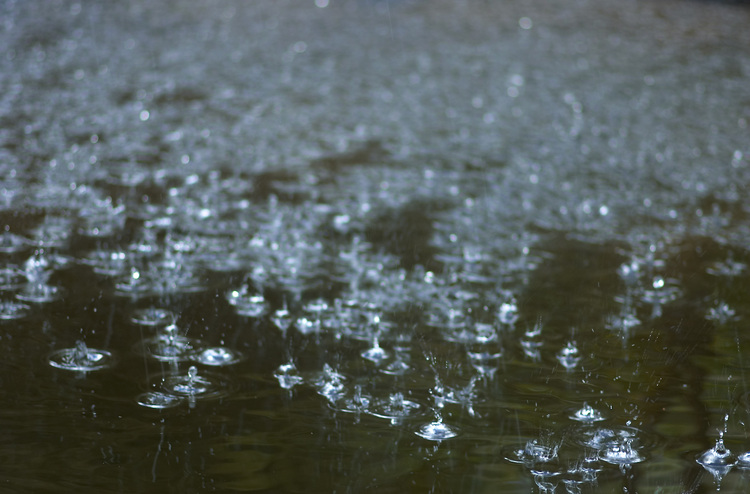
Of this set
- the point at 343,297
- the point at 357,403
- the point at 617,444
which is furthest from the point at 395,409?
the point at 343,297

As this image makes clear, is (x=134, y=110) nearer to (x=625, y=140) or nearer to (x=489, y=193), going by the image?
(x=489, y=193)

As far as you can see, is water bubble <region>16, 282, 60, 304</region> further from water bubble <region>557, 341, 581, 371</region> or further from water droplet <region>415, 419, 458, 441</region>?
water bubble <region>557, 341, 581, 371</region>

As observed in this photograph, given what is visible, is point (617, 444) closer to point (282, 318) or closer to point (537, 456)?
point (537, 456)

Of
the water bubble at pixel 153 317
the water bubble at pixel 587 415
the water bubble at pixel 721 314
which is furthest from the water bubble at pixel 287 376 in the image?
the water bubble at pixel 721 314

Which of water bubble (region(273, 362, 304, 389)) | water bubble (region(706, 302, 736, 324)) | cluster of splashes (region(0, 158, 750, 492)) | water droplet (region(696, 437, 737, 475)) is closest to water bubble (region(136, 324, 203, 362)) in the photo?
cluster of splashes (region(0, 158, 750, 492))

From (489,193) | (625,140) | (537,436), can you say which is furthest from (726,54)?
(537,436)

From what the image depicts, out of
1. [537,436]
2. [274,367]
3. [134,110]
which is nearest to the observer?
[537,436]

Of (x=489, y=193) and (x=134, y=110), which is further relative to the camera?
(x=134, y=110)
